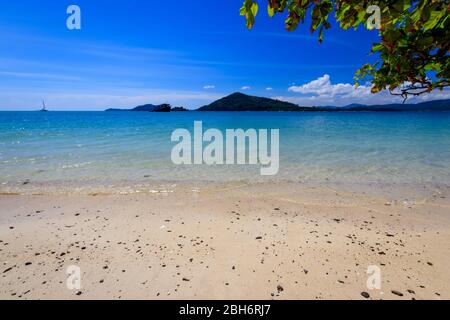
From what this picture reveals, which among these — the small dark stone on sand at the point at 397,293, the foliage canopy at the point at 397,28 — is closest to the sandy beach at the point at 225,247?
the small dark stone on sand at the point at 397,293

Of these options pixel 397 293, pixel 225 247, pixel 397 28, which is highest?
pixel 397 28

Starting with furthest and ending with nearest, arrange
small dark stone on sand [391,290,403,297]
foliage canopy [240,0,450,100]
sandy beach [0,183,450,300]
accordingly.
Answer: sandy beach [0,183,450,300], small dark stone on sand [391,290,403,297], foliage canopy [240,0,450,100]

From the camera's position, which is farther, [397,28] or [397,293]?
[397,293]

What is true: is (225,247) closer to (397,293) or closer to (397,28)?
(397,293)

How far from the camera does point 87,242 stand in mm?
4895

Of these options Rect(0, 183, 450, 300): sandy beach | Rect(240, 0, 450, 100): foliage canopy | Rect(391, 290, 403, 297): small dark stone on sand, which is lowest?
Rect(391, 290, 403, 297): small dark stone on sand

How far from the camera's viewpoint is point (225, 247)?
15.5 feet

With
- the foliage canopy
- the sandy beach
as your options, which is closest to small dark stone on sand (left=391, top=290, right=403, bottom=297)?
the sandy beach

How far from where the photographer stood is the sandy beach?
3.64 m

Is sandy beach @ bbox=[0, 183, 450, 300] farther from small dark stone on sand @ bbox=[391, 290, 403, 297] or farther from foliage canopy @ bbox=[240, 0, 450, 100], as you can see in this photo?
foliage canopy @ bbox=[240, 0, 450, 100]

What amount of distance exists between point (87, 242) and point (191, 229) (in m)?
2.09

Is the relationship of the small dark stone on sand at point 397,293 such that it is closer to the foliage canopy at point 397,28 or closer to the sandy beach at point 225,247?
the sandy beach at point 225,247

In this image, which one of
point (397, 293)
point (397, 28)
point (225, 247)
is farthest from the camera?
point (225, 247)

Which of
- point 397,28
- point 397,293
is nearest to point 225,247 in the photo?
point 397,293
